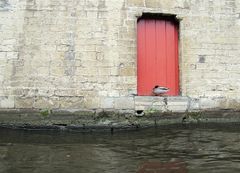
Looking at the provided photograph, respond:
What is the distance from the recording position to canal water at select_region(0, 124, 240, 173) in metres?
5.14

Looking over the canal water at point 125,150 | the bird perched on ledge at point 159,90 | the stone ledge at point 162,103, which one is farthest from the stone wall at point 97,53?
the canal water at point 125,150

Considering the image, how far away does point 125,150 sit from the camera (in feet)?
20.4

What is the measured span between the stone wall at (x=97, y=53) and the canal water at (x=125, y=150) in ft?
2.58

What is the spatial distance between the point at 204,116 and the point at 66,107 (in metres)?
2.80

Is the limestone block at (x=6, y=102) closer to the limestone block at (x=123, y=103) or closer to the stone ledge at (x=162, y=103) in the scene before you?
the limestone block at (x=123, y=103)

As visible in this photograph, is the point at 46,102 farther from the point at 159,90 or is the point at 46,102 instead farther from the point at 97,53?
the point at 159,90

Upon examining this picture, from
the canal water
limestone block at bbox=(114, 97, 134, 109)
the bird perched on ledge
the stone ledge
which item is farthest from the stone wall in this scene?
the canal water

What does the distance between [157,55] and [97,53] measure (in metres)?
1.32

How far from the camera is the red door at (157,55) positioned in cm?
884

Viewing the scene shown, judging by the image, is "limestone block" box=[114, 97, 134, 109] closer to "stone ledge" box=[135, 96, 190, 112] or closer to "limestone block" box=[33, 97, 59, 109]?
"stone ledge" box=[135, 96, 190, 112]

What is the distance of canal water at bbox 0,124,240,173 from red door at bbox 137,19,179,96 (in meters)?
1.05

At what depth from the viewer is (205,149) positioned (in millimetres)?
6266

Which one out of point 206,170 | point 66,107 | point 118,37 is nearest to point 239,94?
point 118,37

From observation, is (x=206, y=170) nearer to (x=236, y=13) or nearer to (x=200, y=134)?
(x=200, y=134)
